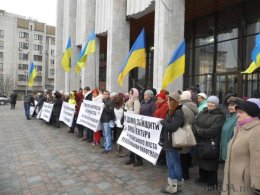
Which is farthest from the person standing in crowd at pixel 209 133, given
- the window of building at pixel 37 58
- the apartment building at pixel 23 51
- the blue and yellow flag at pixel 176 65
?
the window of building at pixel 37 58

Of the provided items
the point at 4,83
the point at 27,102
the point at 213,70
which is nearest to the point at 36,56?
the point at 4,83

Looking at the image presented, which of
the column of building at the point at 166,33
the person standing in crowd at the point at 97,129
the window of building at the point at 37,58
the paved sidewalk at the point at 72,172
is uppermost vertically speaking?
the window of building at the point at 37,58

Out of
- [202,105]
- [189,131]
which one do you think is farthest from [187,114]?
[202,105]

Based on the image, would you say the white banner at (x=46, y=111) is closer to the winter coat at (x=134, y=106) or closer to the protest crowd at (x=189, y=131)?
the protest crowd at (x=189, y=131)

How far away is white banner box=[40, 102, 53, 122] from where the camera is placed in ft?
46.1

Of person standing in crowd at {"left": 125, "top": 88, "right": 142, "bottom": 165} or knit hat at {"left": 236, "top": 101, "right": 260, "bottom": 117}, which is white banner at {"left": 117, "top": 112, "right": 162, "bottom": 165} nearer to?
person standing in crowd at {"left": 125, "top": 88, "right": 142, "bottom": 165}

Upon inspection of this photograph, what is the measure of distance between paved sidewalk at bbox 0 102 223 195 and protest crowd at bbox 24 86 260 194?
366 mm

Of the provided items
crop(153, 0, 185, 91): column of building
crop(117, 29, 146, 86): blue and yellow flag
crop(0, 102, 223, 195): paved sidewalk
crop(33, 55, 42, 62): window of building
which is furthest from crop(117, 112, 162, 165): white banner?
crop(33, 55, 42, 62): window of building

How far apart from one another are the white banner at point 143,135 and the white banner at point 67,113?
4548 mm

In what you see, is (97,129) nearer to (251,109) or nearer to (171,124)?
(171,124)

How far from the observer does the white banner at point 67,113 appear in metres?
11.2

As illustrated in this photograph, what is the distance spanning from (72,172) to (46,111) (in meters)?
9.09

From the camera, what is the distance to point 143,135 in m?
6.09

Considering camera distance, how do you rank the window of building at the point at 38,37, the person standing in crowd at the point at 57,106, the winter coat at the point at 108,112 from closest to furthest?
the winter coat at the point at 108,112, the person standing in crowd at the point at 57,106, the window of building at the point at 38,37
